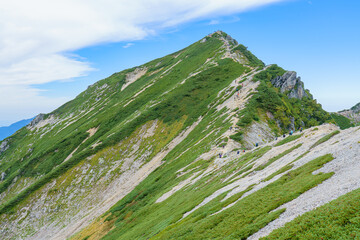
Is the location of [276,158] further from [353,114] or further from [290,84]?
[353,114]

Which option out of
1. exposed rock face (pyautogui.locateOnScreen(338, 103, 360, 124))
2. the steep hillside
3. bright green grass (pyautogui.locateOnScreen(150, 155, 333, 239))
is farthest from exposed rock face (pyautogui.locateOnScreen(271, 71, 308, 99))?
bright green grass (pyautogui.locateOnScreen(150, 155, 333, 239))

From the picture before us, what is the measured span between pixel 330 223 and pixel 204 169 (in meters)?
32.6

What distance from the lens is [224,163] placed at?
138 feet

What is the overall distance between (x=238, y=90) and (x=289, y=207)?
225ft

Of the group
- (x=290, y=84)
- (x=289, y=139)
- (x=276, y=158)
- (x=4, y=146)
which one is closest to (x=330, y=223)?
(x=276, y=158)

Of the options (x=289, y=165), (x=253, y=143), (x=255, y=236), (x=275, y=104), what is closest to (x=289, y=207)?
(x=255, y=236)

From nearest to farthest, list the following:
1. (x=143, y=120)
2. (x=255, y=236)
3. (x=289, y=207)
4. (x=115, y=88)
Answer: (x=255, y=236) → (x=289, y=207) → (x=143, y=120) → (x=115, y=88)

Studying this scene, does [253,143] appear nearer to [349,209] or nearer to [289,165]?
[289,165]

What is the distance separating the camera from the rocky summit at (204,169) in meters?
17.6

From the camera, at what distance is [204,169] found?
44688 mm

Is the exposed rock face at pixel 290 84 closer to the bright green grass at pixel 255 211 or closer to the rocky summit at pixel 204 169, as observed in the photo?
the rocky summit at pixel 204 169

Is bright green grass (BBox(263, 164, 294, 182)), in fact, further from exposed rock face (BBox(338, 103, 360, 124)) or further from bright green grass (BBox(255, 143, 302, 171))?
exposed rock face (BBox(338, 103, 360, 124))

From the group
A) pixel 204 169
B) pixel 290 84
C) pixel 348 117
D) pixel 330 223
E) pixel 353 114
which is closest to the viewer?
pixel 330 223

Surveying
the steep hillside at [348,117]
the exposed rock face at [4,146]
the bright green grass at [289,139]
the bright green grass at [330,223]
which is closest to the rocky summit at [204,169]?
the bright green grass at [330,223]
